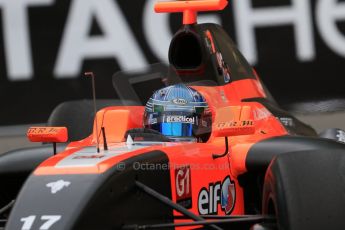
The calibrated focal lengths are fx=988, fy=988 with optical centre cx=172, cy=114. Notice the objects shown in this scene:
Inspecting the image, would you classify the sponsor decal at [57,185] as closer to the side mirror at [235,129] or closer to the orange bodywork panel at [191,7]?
the side mirror at [235,129]

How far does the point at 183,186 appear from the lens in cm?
539

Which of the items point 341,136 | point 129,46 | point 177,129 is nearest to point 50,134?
point 177,129

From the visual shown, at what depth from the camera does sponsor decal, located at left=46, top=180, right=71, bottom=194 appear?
4.87 m

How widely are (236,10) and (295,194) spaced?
195 inches

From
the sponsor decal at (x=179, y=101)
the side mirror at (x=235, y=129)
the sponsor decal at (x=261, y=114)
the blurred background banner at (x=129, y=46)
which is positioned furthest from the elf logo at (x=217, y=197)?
the blurred background banner at (x=129, y=46)

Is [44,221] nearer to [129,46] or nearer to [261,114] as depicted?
[261,114]

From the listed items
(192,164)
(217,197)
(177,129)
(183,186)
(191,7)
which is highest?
(191,7)

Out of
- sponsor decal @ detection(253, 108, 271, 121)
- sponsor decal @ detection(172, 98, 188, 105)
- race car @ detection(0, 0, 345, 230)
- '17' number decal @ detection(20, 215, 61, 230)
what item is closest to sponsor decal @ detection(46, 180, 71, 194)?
race car @ detection(0, 0, 345, 230)

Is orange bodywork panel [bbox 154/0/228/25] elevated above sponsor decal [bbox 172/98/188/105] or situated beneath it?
elevated above

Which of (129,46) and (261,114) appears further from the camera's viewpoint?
(129,46)

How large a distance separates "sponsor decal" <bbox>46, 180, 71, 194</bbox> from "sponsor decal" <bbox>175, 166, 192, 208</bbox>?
71 centimetres

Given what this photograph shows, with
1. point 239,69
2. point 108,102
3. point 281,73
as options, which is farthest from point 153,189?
point 281,73

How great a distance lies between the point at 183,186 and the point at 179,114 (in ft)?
2.31

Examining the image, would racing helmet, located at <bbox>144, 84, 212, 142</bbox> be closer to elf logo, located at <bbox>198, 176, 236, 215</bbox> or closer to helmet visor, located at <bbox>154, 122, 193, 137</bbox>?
helmet visor, located at <bbox>154, 122, 193, 137</bbox>
